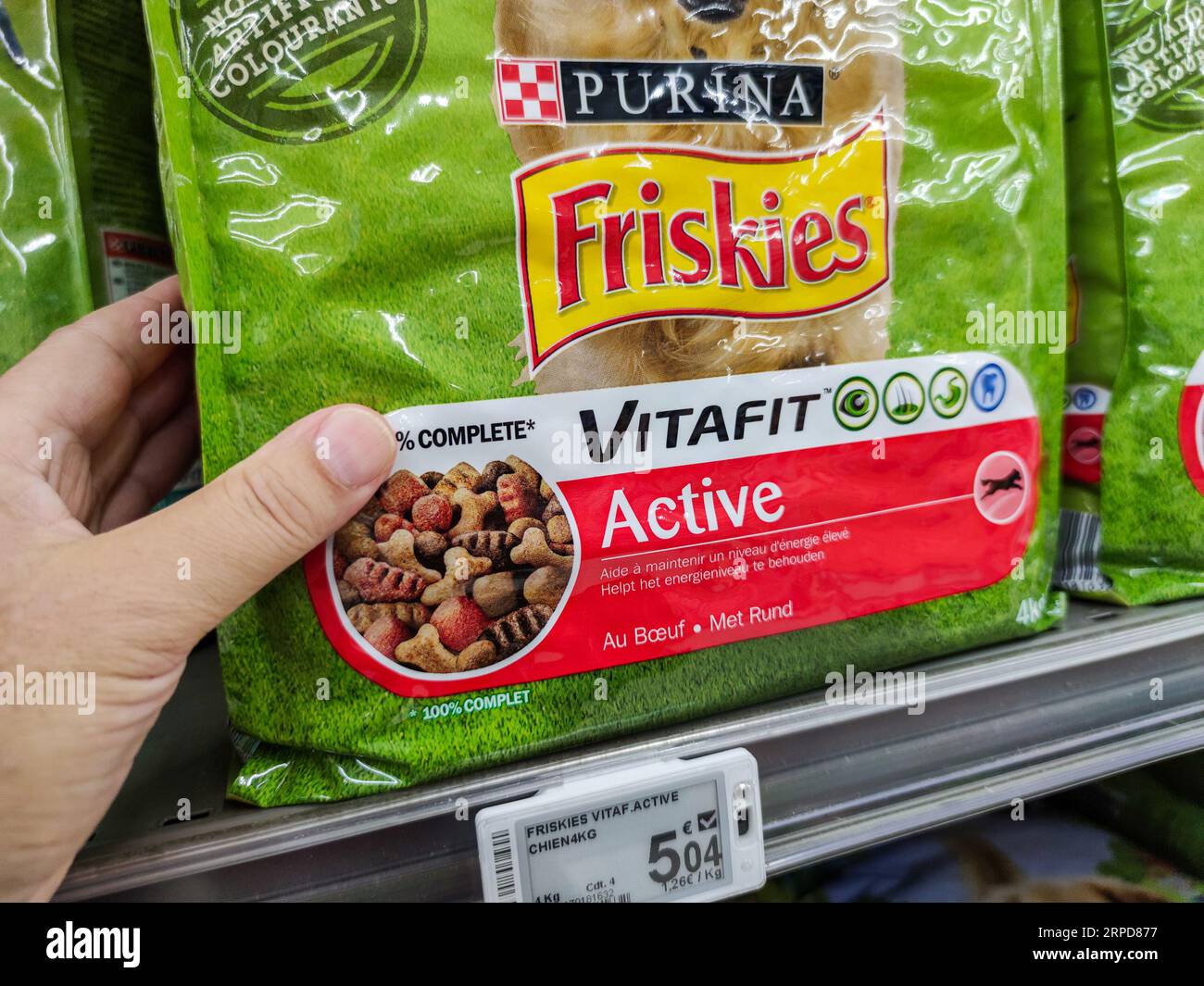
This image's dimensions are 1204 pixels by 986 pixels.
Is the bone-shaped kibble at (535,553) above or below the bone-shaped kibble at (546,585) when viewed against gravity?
above

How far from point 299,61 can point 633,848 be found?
1.78ft

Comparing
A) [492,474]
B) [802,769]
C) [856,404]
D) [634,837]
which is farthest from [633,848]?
[856,404]

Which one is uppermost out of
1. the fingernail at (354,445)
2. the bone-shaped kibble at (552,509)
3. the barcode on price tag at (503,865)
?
the fingernail at (354,445)

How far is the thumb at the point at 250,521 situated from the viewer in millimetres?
424

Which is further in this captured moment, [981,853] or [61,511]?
[981,853]

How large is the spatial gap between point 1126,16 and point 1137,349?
1.01ft

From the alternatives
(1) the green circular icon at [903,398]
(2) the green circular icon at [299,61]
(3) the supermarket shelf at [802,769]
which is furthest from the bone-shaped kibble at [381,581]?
(1) the green circular icon at [903,398]

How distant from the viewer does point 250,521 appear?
17.1 inches

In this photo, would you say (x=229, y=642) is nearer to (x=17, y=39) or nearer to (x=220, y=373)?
(x=220, y=373)

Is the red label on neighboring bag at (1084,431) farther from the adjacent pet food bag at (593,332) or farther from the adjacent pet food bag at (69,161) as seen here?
the adjacent pet food bag at (69,161)

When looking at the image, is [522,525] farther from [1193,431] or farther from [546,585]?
[1193,431]

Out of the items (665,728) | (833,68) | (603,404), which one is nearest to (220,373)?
(603,404)

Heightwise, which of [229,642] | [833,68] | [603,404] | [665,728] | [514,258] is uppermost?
[833,68]

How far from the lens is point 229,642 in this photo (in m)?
0.50
